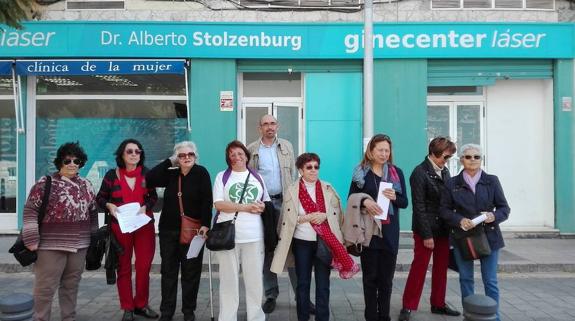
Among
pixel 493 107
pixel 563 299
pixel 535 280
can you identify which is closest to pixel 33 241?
pixel 563 299

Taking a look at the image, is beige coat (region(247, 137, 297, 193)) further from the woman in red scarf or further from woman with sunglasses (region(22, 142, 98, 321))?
woman with sunglasses (region(22, 142, 98, 321))

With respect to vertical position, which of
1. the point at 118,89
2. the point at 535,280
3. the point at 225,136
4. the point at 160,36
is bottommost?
the point at 535,280

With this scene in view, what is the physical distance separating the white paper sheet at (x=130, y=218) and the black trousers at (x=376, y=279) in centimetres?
229

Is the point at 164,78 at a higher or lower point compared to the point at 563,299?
higher

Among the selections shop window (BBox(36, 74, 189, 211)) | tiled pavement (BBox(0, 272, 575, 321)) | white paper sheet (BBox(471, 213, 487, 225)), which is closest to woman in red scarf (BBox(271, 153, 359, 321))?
tiled pavement (BBox(0, 272, 575, 321))

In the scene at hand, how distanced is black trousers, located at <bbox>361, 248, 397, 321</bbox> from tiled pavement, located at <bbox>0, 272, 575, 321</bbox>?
64 cm

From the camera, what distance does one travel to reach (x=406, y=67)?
1112 centimetres

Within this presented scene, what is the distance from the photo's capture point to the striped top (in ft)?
16.8

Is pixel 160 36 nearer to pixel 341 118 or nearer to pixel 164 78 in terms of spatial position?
pixel 164 78

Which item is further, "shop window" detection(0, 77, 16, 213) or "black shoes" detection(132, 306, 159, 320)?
"shop window" detection(0, 77, 16, 213)

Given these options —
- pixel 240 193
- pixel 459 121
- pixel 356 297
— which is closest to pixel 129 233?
pixel 240 193

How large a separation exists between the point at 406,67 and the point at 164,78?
482 cm

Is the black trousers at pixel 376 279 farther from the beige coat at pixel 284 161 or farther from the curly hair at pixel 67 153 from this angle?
the curly hair at pixel 67 153

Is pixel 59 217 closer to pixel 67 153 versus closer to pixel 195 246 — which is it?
pixel 67 153
